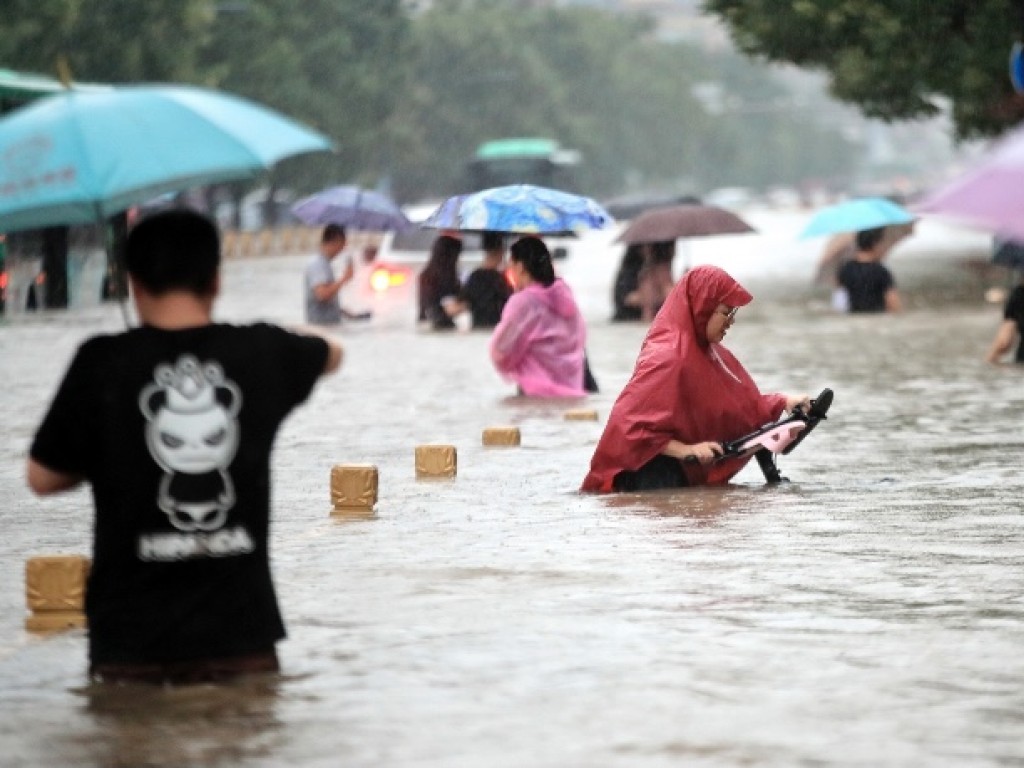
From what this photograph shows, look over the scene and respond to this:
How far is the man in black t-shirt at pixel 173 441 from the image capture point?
6.75m

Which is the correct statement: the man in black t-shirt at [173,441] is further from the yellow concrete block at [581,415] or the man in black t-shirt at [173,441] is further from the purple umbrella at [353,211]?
the purple umbrella at [353,211]

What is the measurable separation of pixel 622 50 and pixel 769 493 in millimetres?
138563

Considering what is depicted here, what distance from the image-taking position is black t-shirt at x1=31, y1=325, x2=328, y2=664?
6766mm

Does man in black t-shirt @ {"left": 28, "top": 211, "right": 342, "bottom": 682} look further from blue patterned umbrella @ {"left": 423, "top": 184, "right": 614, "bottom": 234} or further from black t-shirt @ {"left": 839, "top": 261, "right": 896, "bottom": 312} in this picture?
black t-shirt @ {"left": 839, "top": 261, "right": 896, "bottom": 312}

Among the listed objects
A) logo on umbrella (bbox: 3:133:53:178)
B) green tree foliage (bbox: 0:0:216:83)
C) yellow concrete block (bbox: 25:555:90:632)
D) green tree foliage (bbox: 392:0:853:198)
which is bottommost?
yellow concrete block (bbox: 25:555:90:632)

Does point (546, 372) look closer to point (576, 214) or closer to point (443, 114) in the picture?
point (576, 214)

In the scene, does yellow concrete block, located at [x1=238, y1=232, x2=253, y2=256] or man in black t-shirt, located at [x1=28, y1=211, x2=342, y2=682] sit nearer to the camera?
man in black t-shirt, located at [x1=28, y1=211, x2=342, y2=682]

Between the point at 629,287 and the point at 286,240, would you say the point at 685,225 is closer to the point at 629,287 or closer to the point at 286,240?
the point at 629,287

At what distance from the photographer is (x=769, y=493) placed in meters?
12.4

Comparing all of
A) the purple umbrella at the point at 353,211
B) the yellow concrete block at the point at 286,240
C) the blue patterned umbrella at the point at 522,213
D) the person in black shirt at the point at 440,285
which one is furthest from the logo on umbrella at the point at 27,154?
the yellow concrete block at the point at 286,240

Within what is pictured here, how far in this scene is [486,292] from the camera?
90.1 feet

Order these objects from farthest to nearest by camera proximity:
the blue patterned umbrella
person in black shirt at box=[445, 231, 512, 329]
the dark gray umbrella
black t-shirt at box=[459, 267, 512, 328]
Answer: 1. black t-shirt at box=[459, 267, 512, 328]
2. person in black shirt at box=[445, 231, 512, 329]
3. the dark gray umbrella
4. the blue patterned umbrella

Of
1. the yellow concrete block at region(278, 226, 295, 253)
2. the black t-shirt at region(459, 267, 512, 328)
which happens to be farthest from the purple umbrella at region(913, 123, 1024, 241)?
the yellow concrete block at region(278, 226, 295, 253)

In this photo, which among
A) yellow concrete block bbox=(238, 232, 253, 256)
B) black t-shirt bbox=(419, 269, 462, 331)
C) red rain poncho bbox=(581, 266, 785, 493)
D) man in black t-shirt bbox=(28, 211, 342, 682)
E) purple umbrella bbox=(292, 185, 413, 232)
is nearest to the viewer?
man in black t-shirt bbox=(28, 211, 342, 682)
